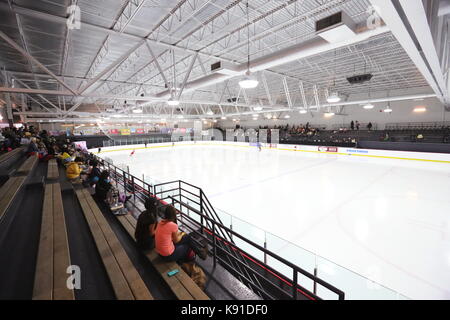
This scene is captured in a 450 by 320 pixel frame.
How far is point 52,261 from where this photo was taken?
201 centimetres

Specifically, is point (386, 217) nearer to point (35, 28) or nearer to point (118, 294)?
point (118, 294)

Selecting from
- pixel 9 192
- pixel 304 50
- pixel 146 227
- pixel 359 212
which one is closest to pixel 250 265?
pixel 146 227

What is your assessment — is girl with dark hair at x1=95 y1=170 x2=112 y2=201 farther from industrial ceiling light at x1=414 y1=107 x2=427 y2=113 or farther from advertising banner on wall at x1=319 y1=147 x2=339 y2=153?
industrial ceiling light at x1=414 y1=107 x2=427 y2=113

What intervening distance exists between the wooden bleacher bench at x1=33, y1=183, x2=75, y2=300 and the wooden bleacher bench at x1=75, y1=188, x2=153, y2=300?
0.37 meters

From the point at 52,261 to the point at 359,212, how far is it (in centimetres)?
741

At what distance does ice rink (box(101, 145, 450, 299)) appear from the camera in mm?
3916

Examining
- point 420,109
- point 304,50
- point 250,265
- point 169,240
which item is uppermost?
point 420,109

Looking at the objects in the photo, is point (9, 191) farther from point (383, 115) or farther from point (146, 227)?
point (383, 115)

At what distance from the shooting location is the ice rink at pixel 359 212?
12.8 ft

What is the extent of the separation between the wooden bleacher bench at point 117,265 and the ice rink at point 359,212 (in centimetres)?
253

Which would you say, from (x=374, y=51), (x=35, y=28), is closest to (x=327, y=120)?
(x=374, y=51)

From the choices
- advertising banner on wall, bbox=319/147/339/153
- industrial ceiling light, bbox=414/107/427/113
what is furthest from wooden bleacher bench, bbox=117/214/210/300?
industrial ceiling light, bbox=414/107/427/113

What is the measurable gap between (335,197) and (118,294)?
307 inches
